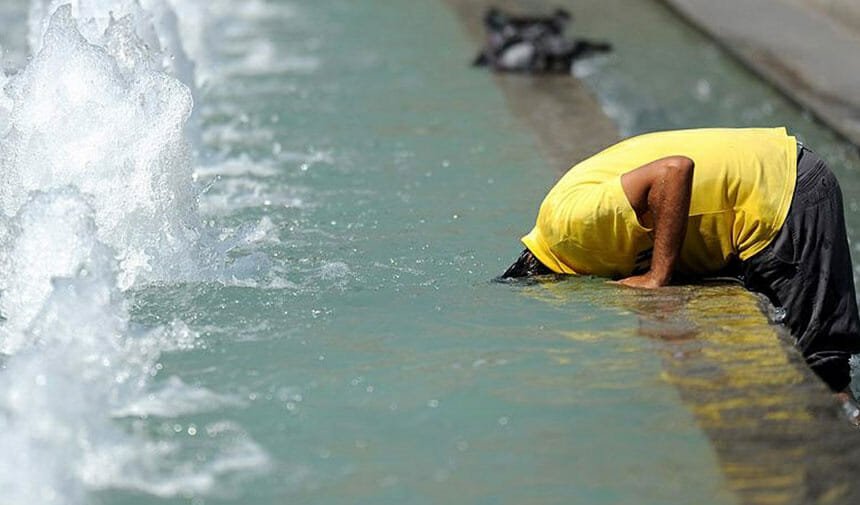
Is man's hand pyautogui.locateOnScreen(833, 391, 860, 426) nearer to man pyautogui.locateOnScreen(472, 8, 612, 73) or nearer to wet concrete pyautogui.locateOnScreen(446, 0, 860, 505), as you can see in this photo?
wet concrete pyautogui.locateOnScreen(446, 0, 860, 505)

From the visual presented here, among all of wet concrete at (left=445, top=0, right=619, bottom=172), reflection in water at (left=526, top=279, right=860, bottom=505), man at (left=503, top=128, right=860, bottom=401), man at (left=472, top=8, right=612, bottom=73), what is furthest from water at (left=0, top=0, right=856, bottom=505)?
man at (left=472, top=8, right=612, bottom=73)

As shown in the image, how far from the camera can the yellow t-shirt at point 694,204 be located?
15.8 ft

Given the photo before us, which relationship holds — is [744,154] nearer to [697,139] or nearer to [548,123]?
[697,139]

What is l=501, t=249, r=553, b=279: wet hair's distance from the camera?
5141 millimetres

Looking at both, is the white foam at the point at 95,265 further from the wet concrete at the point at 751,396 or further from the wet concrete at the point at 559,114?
the wet concrete at the point at 559,114

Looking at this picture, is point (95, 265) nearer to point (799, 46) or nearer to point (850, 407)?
point (850, 407)

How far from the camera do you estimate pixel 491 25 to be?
11.2m

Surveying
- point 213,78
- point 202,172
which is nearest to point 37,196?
point 202,172

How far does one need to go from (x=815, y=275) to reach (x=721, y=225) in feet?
1.14

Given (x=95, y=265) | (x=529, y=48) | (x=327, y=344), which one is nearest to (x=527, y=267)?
(x=327, y=344)

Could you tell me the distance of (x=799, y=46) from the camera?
1243 centimetres

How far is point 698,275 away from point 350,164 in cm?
281

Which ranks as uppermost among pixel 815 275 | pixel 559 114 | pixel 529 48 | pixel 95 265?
pixel 529 48

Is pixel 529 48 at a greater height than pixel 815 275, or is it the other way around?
pixel 529 48
